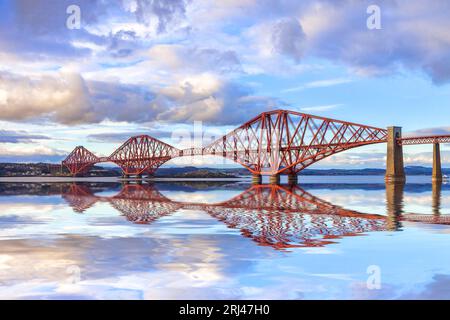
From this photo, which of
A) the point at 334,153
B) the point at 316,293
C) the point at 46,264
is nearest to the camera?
the point at 316,293

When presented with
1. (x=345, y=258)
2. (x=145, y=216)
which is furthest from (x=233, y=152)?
(x=345, y=258)

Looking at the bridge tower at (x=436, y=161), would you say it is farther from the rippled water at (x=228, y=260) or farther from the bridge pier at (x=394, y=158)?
the rippled water at (x=228, y=260)

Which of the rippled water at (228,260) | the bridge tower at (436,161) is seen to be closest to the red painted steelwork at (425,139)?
the bridge tower at (436,161)

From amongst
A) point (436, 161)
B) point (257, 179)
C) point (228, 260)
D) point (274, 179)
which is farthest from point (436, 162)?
point (228, 260)

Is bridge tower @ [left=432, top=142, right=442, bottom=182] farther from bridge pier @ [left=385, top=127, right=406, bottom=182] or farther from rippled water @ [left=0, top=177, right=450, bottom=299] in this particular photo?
rippled water @ [left=0, top=177, right=450, bottom=299]

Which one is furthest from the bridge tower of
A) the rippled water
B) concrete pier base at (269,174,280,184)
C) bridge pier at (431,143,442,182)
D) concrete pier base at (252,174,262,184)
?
the rippled water

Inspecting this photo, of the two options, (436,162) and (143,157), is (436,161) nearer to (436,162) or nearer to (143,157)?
(436,162)
